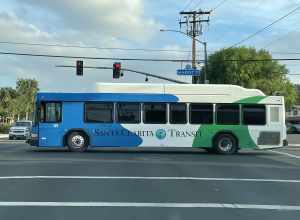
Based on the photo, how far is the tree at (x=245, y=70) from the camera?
286 feet

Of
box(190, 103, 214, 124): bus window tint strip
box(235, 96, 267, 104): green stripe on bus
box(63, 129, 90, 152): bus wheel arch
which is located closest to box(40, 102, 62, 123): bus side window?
box(63, 129, 90, 152): bus wheel arch

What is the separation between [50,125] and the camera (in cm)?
2733

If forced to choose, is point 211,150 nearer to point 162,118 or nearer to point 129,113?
point 162,118

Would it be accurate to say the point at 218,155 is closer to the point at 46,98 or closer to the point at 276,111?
the point at 276,111

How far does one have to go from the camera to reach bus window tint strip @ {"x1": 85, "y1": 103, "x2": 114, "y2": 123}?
2759 cm

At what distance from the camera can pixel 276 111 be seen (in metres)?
28.2

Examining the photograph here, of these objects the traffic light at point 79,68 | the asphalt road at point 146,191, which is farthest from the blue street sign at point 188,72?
the asphalt road at point 146,191

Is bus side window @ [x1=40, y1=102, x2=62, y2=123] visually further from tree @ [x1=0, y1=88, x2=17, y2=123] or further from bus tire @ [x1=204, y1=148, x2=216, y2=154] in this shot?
tree @ [x1=0, y1=88, x2=17, y2=123]

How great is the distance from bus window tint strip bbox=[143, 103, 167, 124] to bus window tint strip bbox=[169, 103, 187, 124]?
1.01 ft

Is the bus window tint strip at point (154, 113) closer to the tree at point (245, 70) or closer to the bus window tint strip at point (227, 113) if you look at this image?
the bus window tint strip at point (227, 113)

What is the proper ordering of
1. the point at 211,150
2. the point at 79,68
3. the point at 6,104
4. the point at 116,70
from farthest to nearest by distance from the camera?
1. the point at 6,104
2. the point at 116,70
3. the point at 79,68
4. the point at 211,150

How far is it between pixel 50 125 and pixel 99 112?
7.19ft

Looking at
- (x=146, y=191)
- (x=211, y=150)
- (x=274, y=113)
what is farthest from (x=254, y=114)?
(x=146, y=191)

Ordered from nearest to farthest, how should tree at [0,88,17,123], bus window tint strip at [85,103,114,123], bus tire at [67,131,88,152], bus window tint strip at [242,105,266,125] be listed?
bus tire at [67,131,88,152]
bus window tint strip at [85,103,114,123]
bus window tint strip at [242,105,266,125]
tree at [0,88,17,123]
